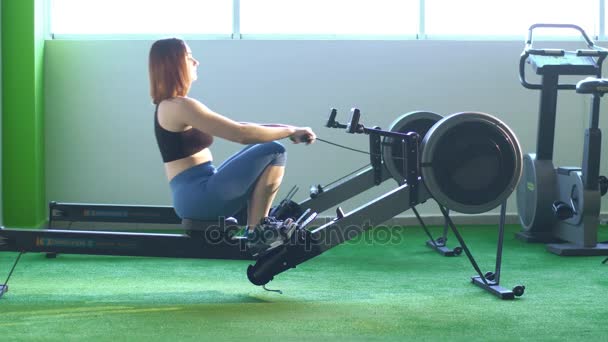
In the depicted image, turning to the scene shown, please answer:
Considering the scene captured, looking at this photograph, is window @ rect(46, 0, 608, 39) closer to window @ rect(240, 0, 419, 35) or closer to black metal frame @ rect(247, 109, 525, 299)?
window @ rect(240, 0, 419, 35)

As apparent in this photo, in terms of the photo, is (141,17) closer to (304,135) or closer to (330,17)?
(330,17)

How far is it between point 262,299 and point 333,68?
2591mm

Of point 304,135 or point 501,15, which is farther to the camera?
point 501,15

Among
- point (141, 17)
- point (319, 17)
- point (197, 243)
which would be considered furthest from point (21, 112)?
point (197, 243)

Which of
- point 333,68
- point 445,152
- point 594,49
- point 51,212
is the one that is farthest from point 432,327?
point 333,68

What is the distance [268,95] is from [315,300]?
252cm

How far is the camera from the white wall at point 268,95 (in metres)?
5.81

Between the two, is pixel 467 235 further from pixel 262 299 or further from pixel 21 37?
pixel 21 37

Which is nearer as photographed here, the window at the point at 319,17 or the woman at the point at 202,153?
the woman at the point at 202,153

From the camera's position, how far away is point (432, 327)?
10.4ft

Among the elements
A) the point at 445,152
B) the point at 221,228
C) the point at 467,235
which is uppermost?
the point at 445,152

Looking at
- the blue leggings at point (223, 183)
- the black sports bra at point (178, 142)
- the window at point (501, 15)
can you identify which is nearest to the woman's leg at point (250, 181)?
the blue leggings at point (223, 183)

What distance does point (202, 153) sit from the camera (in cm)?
360

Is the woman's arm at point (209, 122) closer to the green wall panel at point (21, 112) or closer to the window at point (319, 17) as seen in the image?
the green wall panel at point (21, 112)
